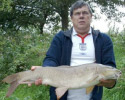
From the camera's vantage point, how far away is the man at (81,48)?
2.67 m

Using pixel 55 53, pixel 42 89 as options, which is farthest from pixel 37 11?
pixel 55 53

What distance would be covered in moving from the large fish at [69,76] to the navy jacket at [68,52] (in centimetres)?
14

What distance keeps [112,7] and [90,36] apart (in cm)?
1581

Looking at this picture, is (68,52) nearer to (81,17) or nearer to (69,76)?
(69,76)

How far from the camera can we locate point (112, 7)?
18031 mm

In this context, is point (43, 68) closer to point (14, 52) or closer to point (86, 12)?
point (86, 12)

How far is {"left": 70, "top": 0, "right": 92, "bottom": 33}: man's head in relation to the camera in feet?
8.84

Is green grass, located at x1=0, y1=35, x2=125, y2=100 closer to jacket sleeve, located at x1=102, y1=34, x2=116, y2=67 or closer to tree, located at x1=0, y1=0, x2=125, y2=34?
jacket sleeve, located at x1=102, y1=34, x2=116, y2=67

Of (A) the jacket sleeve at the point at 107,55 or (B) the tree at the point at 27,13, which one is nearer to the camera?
(A) the jacket sleeve at the point at 107,55

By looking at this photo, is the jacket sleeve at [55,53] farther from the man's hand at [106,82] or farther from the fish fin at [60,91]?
the man's hand at [106,82]

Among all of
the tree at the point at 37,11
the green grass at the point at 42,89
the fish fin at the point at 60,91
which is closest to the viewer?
the fish fin at the point at 60,91

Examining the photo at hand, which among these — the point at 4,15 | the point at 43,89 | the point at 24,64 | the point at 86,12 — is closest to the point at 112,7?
the point at 4,15

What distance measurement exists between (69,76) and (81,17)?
595mm

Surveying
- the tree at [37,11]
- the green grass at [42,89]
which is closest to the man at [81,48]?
the green grass at [42,89]
